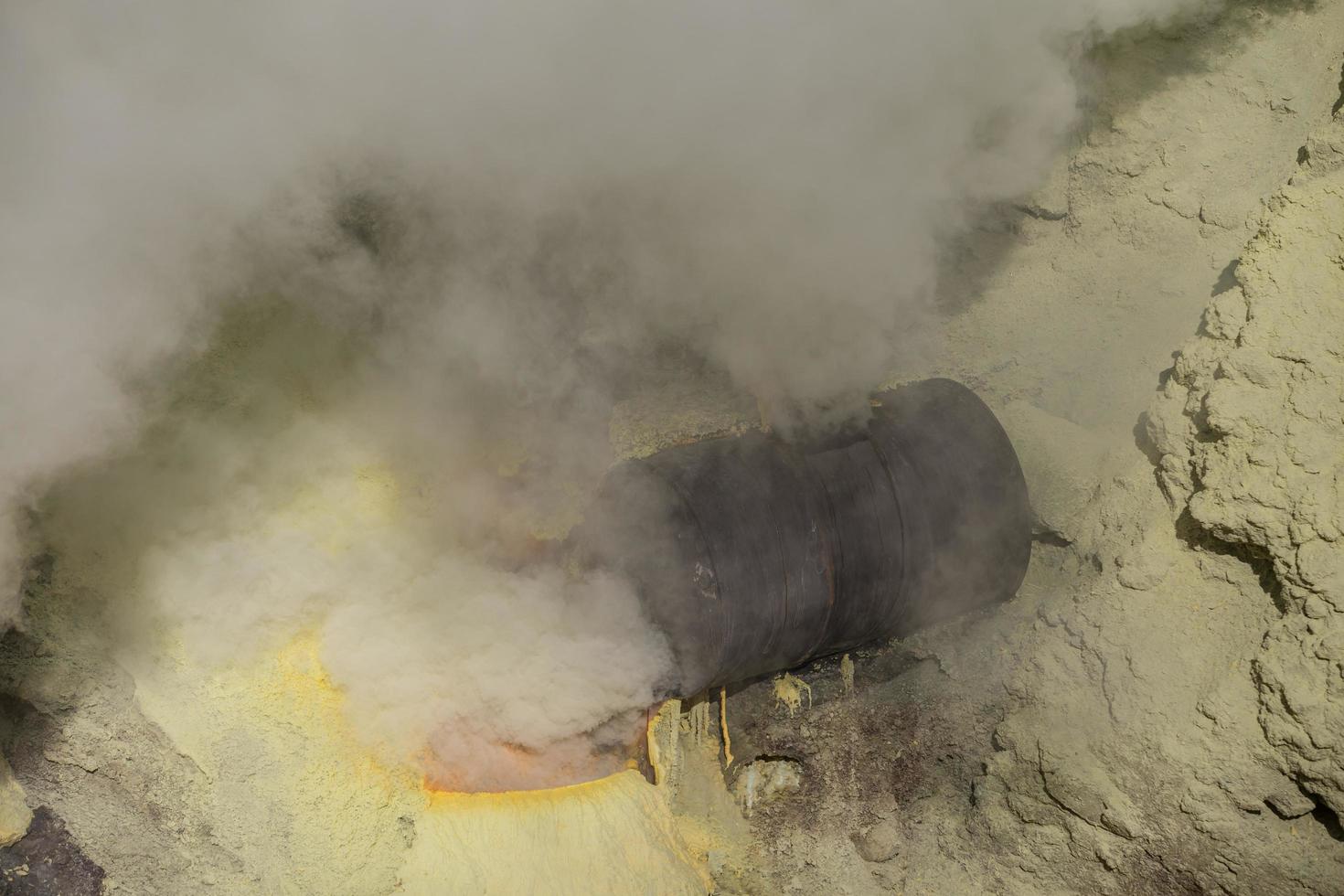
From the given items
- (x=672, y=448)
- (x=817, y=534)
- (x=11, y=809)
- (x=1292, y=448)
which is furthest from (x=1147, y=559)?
(x=11, y=809)

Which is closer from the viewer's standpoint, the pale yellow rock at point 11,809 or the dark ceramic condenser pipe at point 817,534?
the pale yellow rock at point 11,809

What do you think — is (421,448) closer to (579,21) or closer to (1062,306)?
(579,21)

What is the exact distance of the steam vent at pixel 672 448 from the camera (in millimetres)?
1967

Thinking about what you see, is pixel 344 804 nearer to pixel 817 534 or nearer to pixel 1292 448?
pixel 817 534

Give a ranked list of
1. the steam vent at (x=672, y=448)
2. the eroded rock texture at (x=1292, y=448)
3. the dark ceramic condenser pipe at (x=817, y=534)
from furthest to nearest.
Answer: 1. the dark ceramic condenser pipe at (x=817, y=534)
2. the eroded rock texture at (x=1292, y=448)
3. the steam vent at (x=672, y=448)

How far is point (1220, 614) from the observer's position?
91.8 inches

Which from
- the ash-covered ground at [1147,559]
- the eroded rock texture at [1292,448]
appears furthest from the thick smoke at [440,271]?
the eroded rock texture at [1292,448]

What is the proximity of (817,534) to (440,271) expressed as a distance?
51.3 inches

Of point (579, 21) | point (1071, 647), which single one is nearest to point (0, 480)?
point (579, 21)

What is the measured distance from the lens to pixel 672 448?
286 cm

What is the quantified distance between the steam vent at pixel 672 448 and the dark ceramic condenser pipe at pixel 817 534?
0.05 ft

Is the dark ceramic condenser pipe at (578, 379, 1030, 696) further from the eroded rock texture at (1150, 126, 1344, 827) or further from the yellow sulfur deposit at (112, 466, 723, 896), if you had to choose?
the eroded rock texture at (1150, 126, 1344, 827)

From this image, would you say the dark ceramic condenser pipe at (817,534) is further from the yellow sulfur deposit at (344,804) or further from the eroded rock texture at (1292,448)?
the eroded rock texture at (1292,448)

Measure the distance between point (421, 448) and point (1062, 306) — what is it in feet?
6.63
